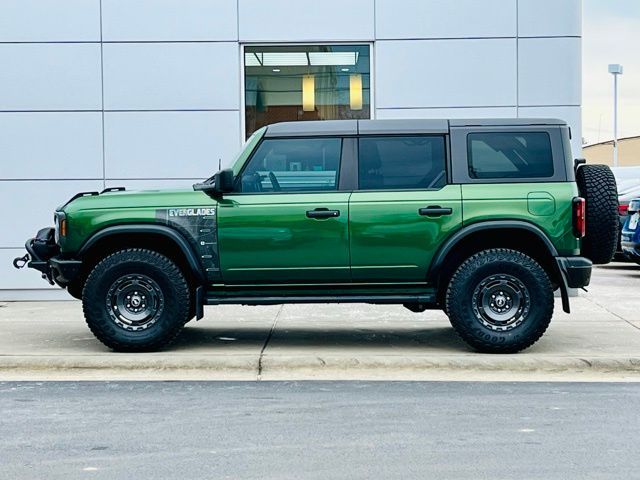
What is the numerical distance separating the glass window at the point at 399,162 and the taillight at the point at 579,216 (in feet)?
3.79

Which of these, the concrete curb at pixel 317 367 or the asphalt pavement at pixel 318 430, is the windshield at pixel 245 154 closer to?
the concrete curb at pixel 317 367

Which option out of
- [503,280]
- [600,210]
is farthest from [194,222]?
[600,210]

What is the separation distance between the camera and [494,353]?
930 centimetres

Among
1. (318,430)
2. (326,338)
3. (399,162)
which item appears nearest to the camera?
(318,430)

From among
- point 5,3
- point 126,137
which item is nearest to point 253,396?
point 126,137

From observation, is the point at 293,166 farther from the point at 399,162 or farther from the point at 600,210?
the point at 600,210

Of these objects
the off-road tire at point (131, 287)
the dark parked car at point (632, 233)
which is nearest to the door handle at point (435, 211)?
the off-road tire at point (131, 287)

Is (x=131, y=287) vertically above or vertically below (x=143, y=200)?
below

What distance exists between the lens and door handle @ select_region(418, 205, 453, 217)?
923cm

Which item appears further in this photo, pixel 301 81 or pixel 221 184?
pixel 301 81

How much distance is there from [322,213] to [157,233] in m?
1.41

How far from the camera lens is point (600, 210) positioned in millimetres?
9336

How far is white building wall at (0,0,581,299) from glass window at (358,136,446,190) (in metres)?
4.72

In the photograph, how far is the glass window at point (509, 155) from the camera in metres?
9.34
